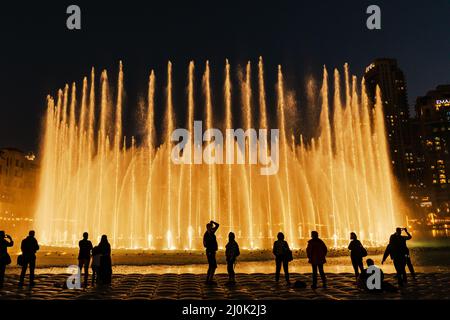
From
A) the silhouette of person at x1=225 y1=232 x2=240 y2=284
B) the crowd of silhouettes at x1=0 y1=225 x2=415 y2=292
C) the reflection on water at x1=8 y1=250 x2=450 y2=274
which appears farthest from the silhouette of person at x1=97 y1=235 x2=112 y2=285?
the silhouette of person at x1=225 y1=232 x2=240 y2=284

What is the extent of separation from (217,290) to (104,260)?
12.1 ft

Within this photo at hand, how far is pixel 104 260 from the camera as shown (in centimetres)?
1190

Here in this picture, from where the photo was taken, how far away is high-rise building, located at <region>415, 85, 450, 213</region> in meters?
153

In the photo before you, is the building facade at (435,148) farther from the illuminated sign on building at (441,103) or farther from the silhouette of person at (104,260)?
the silhouette of person at (104,260)

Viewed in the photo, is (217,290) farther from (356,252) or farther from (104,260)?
(356,252)

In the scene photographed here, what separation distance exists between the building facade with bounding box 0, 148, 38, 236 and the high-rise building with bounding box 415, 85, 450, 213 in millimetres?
135943

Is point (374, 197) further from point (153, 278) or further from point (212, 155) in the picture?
point (153, 278)

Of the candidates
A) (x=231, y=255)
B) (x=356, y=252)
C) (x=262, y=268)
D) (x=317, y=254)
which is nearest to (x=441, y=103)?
(x=262, y=268)

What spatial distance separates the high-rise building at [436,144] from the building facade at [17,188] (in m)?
136

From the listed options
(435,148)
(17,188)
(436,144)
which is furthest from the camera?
(436,144)

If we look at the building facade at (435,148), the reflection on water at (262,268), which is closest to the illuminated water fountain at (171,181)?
the reflection on water at (262,268)
